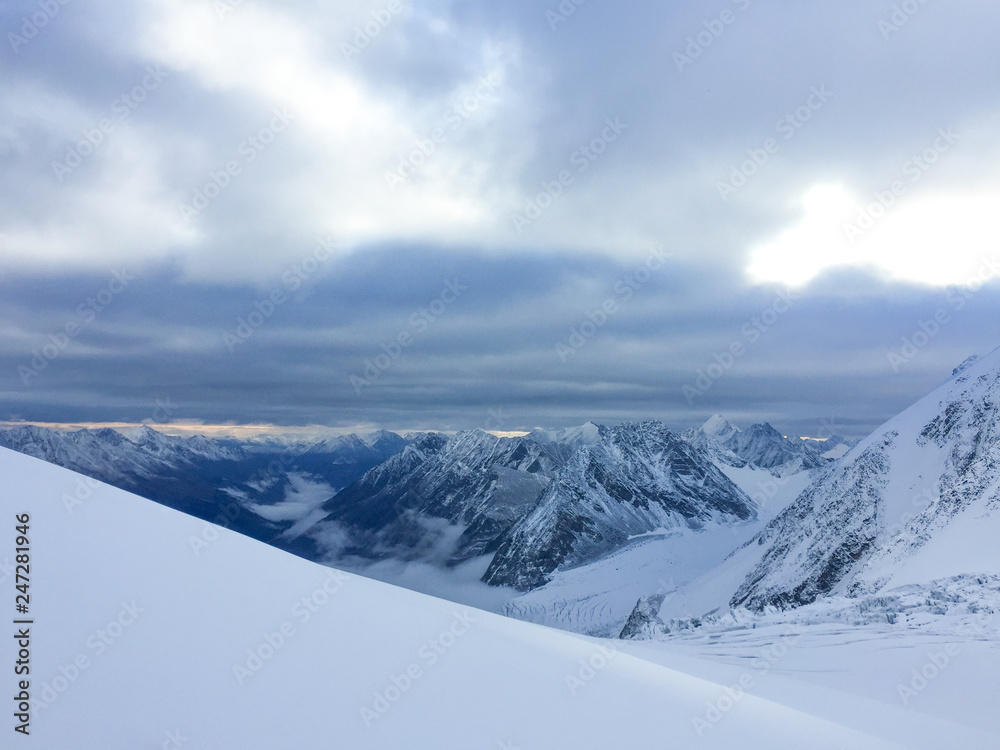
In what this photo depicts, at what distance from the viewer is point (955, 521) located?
45250mm

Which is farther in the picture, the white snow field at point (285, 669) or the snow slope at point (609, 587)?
the snow slope at point (609, 587)

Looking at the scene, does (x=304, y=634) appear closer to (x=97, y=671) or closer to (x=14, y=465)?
(x=97, y=671)

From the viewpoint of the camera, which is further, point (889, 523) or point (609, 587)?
point (609, 587)

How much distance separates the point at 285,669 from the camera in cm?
606

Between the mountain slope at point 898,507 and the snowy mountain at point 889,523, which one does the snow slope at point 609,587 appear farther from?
the mountain slope at point 898,507

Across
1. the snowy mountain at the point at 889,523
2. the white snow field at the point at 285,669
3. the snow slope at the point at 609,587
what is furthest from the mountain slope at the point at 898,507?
the snow slope at the point at 609,587

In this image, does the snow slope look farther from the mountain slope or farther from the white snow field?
the white snow field

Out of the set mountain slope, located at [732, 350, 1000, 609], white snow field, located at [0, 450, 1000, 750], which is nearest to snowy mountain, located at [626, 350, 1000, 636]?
mountain slope, located at [732, 350, 1000, 609]

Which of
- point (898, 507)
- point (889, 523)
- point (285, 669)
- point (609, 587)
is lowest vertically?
point (285, 669)

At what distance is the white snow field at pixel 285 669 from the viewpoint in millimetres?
5113

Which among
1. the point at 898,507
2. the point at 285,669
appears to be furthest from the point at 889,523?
the point at 285,669

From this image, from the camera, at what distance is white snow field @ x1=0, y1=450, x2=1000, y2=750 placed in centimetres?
511

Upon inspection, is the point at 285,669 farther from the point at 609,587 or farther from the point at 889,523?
the point at 609,587

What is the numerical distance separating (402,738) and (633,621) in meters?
89.8
